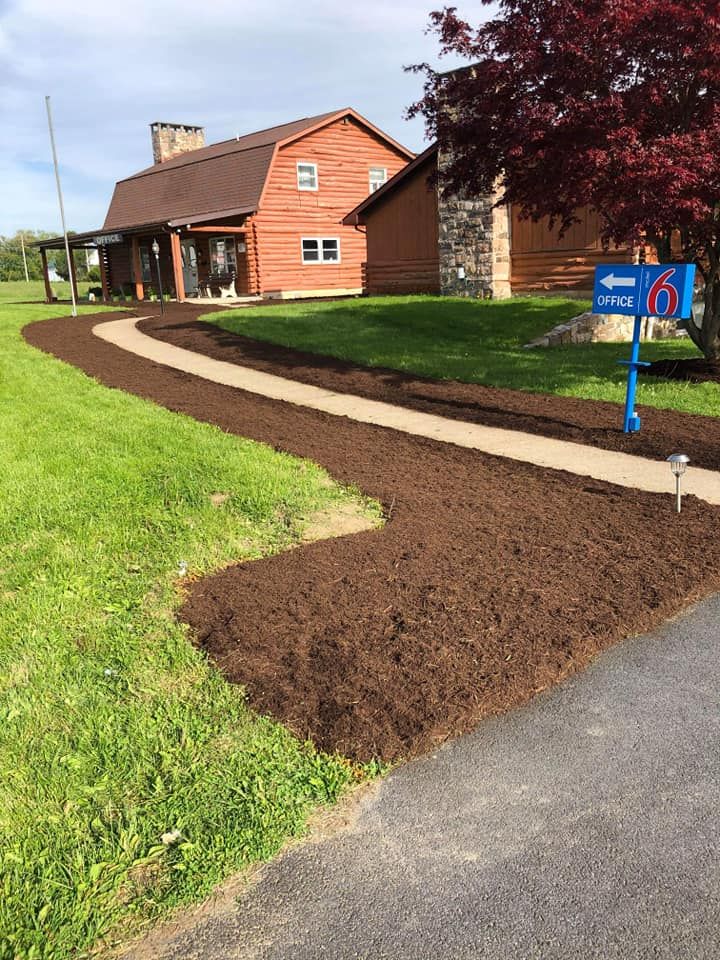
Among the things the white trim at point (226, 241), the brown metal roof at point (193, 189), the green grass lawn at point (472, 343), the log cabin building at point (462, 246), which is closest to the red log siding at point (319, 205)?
the brown metal roof at point (193, 189)

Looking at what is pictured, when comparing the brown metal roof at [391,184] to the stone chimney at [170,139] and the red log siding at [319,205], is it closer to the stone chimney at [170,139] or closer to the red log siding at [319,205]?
the red log siding at [319,205]

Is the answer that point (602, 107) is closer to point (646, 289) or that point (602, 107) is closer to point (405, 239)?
point (646, 289)

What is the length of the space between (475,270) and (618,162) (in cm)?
1282

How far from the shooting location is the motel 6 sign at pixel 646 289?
7.58 meters

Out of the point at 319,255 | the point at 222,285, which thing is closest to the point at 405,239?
the point at 319,255

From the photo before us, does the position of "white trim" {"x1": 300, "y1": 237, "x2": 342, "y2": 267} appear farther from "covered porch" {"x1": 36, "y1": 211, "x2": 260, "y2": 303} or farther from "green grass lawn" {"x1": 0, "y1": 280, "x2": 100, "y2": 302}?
"green grass lawn" {"x1": 0, "y1": 280, "x2": 100, "y2": 302}

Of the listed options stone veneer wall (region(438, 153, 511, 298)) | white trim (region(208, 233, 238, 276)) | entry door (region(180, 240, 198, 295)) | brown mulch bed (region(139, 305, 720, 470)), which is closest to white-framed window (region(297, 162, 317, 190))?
white trim (region(208, 233, 238, 276))

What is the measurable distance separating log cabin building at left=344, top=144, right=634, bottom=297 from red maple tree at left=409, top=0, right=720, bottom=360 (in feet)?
23.6

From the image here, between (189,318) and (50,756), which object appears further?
(189,318)

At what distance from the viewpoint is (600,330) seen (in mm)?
15523

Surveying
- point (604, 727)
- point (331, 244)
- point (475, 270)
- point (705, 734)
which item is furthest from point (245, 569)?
point (331, 244)

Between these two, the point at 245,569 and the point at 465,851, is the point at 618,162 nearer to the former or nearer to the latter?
the point at 245,569

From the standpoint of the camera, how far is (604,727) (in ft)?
10.6

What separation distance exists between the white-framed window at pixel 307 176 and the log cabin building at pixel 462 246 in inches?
229
